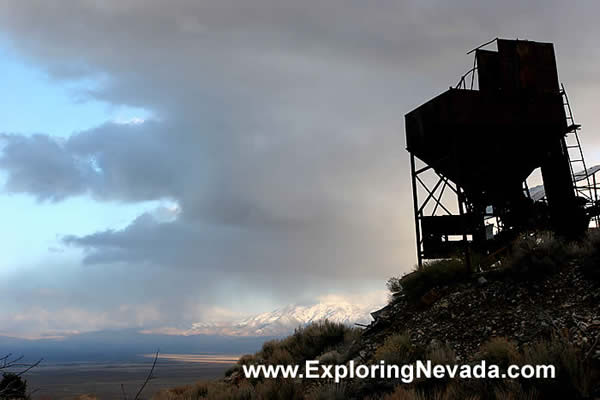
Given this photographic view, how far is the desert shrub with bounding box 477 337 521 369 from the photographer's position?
9695 millimetres

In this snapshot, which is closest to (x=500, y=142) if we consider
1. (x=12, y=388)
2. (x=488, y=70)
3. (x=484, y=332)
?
(x=488, y=70)

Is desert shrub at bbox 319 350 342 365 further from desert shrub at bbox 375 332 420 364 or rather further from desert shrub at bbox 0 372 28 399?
desert shrub at bbox 0 372 28 399

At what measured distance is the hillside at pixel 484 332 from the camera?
29.4 feet

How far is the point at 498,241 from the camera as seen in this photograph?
59.6 feet

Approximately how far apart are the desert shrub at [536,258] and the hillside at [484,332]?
0.09ft

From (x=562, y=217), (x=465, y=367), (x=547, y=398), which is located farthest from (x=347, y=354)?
(x=562, y=217)

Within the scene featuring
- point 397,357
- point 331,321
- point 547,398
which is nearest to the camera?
point 547,398

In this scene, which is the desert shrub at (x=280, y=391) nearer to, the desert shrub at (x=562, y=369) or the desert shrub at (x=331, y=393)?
the desert shrub at (x=331, y=393)

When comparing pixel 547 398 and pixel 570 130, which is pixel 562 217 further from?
pixel 547 398

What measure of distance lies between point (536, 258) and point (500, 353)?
480 cm

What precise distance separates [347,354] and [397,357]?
9.35 feet

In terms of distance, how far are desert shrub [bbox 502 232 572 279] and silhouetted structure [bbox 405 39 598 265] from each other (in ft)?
9.20

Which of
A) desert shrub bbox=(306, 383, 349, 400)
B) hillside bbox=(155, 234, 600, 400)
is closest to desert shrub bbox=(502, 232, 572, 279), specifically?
hillside bbox=(155, 234, 600, 400)

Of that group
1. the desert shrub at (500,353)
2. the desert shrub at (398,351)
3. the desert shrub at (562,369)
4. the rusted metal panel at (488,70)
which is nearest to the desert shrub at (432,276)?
the desert shrub at (398,351)
